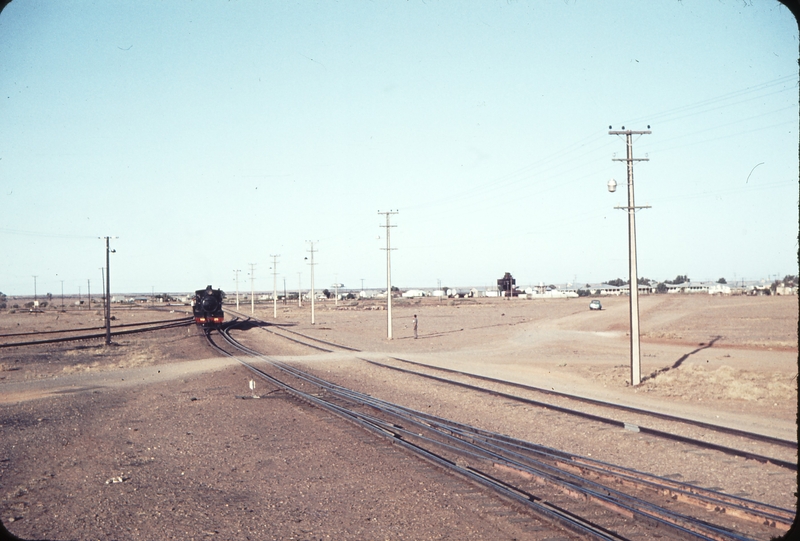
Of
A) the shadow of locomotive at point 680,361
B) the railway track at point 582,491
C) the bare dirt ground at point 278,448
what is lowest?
the shadow of locomotive at point 680,361

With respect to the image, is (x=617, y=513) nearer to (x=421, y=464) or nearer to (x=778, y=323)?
(x=421, y=464)

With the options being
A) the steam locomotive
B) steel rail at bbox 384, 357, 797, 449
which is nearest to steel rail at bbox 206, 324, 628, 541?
steel rail at bbox 384, 357, 797, 449

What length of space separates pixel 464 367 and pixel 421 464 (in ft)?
52.4

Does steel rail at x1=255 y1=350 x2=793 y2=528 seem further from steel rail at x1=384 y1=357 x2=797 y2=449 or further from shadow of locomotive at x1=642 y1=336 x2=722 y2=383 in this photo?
shadow of locomotive at x1=642 y1=336 x2=722 y2=383

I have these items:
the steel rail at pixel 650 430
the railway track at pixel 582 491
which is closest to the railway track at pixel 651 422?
the steel rail at pixel 650 430

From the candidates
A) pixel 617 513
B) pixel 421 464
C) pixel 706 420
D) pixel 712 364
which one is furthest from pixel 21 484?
pixel 712 364

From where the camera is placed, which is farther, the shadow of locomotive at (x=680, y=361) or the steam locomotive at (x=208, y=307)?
the steam locomotive at (x=208, y=307)

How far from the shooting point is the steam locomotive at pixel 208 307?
52.2 metres

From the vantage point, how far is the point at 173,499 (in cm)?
891

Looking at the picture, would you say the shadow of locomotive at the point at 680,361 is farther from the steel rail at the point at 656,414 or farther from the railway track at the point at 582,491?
the railway track at the point at 582,491

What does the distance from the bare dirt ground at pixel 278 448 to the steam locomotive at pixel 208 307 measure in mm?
22358

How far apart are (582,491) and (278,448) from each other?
6037 millimetres

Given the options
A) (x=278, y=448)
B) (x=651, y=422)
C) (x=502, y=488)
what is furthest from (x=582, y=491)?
(x=651, y=422)

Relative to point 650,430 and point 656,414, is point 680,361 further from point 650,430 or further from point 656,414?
point 650,430
